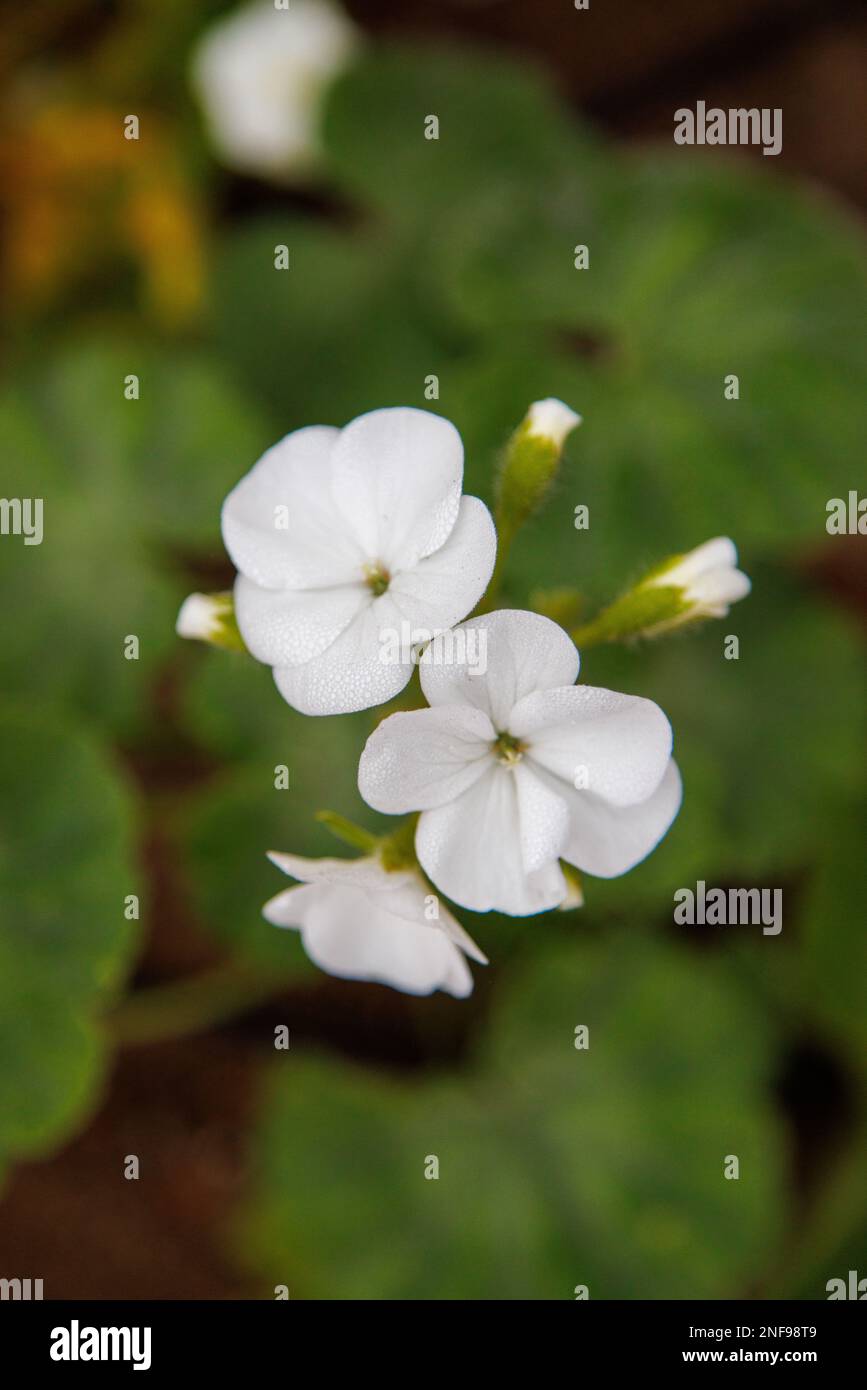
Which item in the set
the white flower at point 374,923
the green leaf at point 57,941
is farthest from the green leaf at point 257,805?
the white flower at point 374,923

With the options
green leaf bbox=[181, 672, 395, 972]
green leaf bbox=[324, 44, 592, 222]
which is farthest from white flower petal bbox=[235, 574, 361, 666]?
green leaf bbox=[324, 44, 592, 222]

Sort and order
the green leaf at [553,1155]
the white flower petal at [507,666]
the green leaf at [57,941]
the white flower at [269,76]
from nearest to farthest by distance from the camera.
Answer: the white flower petal at [507,666] < the green leaf at [57,941] < the green leaf at [553,1155] < the white flower at [269,76]

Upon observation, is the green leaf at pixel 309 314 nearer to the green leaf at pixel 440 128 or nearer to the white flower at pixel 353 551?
the green leaf at pixel 440 128

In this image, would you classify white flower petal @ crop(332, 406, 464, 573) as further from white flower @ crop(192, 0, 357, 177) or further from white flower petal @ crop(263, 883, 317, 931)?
white flower @ crop(192, 0, 357, 177)

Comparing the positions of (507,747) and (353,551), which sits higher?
(353,551)

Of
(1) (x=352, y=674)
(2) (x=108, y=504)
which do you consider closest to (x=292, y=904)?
(1) (x=352, y=674)

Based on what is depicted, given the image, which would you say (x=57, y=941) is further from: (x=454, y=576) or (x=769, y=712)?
(x=769, y=712)
